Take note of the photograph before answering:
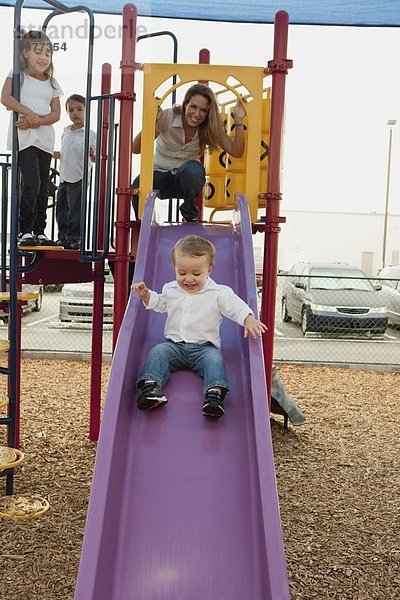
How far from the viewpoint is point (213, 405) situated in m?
2.87

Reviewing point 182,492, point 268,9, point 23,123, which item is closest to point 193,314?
point 182,492

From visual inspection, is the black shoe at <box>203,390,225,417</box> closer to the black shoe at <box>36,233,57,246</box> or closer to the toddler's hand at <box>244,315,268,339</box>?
the toddler's hand at <box>244,315,268,339</box>

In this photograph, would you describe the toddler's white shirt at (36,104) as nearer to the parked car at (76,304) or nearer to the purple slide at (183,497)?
the purple slide at (183,497)

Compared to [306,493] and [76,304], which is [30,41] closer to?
[306,493]

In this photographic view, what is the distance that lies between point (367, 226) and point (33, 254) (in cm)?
1747

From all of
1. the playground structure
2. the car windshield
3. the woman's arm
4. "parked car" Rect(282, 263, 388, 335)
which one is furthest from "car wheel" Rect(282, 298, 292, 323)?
the playground structure

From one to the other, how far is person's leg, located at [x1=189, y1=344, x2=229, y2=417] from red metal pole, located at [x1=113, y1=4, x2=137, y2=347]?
0.88 meters

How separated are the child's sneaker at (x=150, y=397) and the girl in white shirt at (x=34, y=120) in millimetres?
1573

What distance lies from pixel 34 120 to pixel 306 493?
292 cm

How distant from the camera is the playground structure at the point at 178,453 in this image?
2332 mm

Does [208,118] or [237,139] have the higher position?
[208,118]

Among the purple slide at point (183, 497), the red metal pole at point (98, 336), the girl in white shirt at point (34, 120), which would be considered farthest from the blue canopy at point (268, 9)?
the purple slide at point (183, 497)

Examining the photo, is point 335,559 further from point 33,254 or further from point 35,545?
point 33,254

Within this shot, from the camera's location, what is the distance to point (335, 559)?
11.0ft
